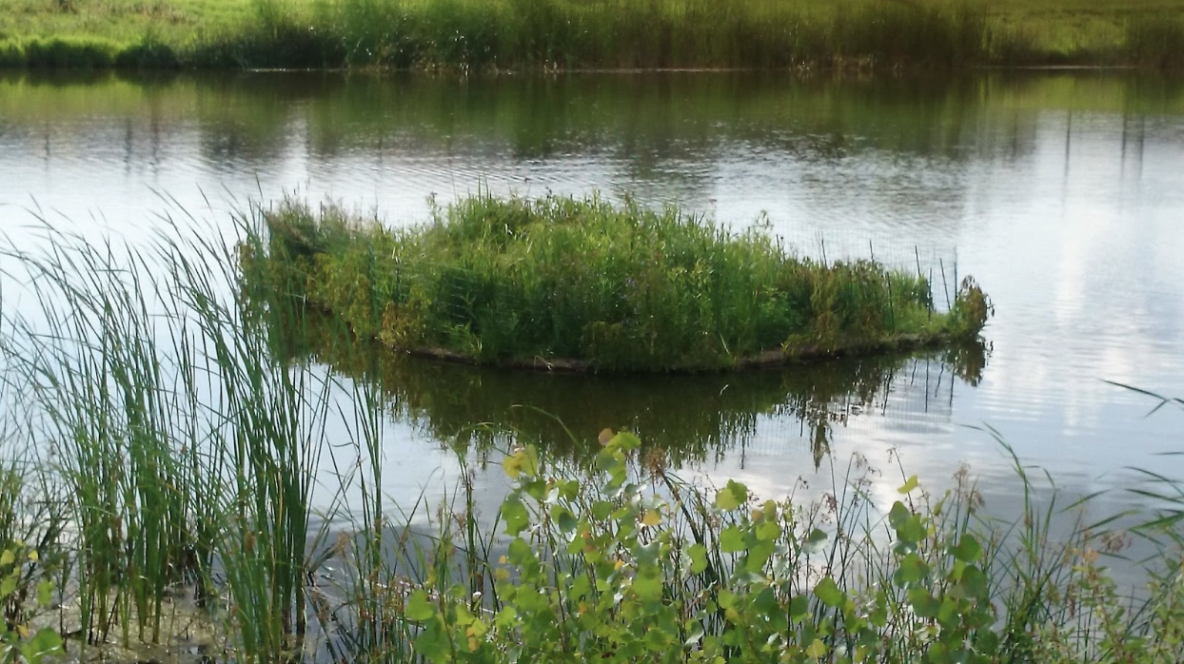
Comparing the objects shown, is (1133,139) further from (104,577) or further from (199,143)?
(104,577)

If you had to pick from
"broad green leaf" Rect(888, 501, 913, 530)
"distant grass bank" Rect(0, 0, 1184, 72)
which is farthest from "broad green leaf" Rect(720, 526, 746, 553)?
"distant grass bank" Rect(0, 0, 1184, 72)

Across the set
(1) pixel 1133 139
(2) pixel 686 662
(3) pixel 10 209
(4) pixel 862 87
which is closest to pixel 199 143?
(3) pixel 10 209

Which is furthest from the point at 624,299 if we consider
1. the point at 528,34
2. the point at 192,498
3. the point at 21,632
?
the point at 528,34

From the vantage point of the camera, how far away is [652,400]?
8.13 metres

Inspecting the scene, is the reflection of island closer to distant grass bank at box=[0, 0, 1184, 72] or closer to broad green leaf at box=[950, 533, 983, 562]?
broad green leaf at box=[950, 533, 983, 562]

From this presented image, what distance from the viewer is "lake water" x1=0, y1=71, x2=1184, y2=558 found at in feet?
24.6

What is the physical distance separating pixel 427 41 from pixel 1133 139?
16.5m

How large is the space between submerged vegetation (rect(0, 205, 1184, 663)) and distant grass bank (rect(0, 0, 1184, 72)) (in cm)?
2859

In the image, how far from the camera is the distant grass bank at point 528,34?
3262cm

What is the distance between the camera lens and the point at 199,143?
19.8 metres

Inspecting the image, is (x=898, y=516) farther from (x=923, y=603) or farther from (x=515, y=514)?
(x=515, y=514)

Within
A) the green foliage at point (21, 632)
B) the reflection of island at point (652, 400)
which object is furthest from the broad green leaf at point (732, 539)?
the reflection of island at point (652, 400)

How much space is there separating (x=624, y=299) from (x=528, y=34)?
85.1 ft

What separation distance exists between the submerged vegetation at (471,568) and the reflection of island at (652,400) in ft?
7.14
